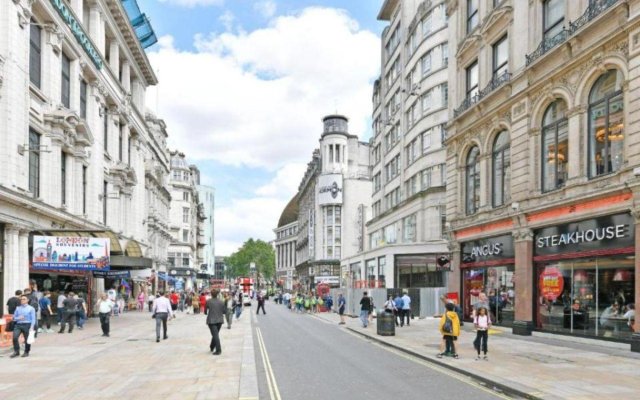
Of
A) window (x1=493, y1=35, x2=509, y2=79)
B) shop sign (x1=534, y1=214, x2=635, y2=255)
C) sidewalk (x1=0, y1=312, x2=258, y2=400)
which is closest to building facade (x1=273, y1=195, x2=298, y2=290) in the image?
window (x1=493, y1=35, x2=509, y2=79)

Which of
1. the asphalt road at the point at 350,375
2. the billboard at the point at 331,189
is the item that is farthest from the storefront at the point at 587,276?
the billboard at the point at 331,189

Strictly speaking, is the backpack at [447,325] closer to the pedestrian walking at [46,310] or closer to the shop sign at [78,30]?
the pedestrian walking at [46,310]

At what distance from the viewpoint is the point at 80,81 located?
110 feet

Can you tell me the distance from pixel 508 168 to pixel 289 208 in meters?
135

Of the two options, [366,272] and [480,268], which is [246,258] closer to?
[366,272]

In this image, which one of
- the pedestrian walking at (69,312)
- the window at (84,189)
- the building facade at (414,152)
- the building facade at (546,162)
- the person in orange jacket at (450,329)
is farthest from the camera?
the building facade at (414,152)

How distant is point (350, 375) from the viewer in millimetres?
12625

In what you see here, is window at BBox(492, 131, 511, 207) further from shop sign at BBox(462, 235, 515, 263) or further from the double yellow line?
the double yellow line

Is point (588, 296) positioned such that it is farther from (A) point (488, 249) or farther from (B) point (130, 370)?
(B) point (130, 370)

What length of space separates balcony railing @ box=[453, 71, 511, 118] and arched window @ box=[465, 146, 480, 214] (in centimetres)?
200

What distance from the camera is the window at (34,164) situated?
85.7 feet

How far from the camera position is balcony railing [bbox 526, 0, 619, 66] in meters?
17.6

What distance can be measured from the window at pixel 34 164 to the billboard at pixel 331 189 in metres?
68.6

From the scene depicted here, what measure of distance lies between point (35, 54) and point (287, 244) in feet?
427
